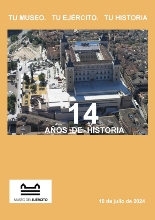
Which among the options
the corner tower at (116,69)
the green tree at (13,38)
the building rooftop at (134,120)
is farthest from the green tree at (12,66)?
the building rooftop at (134,120)

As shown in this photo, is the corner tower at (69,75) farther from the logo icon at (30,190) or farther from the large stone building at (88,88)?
the logo icon at (30,190)

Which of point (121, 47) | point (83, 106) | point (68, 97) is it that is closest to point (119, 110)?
point (83, 106)

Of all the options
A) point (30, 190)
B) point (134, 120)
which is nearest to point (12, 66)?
point (134, 120)

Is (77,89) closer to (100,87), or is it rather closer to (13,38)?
(100,87)

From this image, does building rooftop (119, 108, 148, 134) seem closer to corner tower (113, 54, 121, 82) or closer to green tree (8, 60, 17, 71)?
corner tower (113, 54, 121, 82)

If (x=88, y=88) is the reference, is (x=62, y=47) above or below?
above

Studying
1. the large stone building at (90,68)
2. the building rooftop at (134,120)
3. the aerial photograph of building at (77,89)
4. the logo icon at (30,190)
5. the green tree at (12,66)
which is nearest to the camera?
the logo icon at (30,190)

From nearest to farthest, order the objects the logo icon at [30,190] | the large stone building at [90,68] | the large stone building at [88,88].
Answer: the logo icon at [30,190], the large stone building at [88,88], the large stone building at [90,68]

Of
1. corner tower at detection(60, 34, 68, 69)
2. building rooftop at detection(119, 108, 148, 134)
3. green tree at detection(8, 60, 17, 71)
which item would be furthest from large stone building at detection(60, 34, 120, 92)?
green tree at detection(8, 60, 17, 71)

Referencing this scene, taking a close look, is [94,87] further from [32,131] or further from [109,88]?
[32,131]
